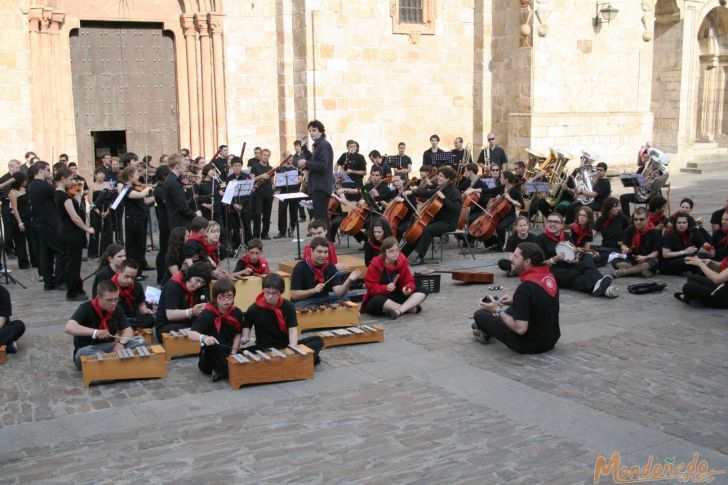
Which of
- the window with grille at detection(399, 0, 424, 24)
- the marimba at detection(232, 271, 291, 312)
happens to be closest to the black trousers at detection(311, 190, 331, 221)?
the marimba at detection(232, 271, 291, 312)

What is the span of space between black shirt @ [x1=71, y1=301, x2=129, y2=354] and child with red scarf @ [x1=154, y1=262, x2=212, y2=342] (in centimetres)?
55

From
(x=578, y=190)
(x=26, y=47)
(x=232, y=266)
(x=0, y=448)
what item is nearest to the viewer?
(x=0, y=448)

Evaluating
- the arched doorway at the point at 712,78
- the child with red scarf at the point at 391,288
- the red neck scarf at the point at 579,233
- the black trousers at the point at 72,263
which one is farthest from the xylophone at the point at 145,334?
the arched doorway at the point at 712,78

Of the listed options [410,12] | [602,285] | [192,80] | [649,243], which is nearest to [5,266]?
[602,285]

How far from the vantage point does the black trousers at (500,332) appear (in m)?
7.73

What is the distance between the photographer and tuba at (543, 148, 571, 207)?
15.0m

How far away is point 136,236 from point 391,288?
4371 millimetres

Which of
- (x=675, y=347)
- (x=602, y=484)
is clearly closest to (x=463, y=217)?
(x=675, y=347)

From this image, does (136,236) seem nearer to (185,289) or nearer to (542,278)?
(185,289)

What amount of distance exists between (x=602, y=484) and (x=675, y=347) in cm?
334

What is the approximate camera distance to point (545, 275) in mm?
7609

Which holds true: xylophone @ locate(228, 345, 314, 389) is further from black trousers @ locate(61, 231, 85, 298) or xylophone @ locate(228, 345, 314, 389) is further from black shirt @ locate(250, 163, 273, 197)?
black shirt @ locate(250, 163, 273, 197)

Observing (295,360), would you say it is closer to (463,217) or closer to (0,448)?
(0,448)

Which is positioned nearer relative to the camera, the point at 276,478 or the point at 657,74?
the point at 276,478
